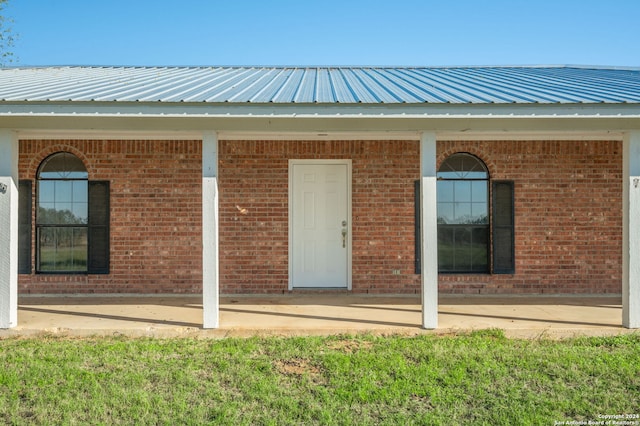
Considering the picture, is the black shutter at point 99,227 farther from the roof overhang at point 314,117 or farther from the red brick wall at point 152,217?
the roof overhang at point 314,117

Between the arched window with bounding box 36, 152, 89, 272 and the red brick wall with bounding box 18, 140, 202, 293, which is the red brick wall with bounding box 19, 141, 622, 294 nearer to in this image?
the red brick wall with bounding box 18, 140, 202, 293

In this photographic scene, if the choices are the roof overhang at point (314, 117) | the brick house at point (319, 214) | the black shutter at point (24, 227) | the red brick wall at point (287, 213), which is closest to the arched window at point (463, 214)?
the brick house at point (319, 214)

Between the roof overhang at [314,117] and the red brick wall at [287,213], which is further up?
the roof overhang at [314,117]

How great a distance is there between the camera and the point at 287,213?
7832mm

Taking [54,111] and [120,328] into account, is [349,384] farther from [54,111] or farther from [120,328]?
[54,111]

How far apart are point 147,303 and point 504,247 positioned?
553 centimetres

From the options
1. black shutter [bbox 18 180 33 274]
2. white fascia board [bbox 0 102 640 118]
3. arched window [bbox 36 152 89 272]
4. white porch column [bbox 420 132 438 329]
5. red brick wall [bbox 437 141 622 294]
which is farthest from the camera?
red brick wall [bbox 437 141 622 294]

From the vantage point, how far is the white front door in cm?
792

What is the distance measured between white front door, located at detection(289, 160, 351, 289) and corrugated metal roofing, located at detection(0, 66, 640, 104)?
142cm

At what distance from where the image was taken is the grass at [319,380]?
11.8 ft

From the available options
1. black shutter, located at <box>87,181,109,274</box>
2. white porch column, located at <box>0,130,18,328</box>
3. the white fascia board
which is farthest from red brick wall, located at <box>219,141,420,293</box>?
white porch column, located at <box>0,130,18,328</box>

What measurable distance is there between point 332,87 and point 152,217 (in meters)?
3.48

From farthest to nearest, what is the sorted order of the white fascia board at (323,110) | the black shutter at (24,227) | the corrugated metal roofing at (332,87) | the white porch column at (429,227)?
the black shutter at (24,227), the white porch column at (429,227), the corrugated metal roofing at (332,87), the white fascia board at (323,110)

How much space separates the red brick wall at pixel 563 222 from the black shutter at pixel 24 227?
6.47 meters
